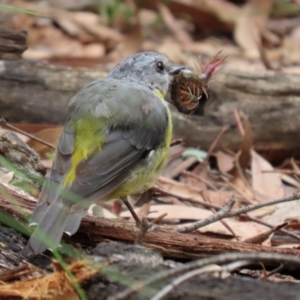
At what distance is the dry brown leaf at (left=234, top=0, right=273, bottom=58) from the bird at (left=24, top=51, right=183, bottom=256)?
15.1ft

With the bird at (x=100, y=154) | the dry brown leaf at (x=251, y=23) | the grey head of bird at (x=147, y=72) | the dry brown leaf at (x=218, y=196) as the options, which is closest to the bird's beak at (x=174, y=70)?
the grey head of bird at (x=147, y=72)

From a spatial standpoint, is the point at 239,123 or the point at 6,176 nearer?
the point at 6,176

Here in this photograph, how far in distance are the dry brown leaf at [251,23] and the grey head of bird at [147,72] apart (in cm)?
397

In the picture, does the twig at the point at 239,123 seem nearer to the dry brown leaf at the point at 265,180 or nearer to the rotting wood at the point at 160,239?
the dry brown leaf at the point at 265,180

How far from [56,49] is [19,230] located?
18.5 ft

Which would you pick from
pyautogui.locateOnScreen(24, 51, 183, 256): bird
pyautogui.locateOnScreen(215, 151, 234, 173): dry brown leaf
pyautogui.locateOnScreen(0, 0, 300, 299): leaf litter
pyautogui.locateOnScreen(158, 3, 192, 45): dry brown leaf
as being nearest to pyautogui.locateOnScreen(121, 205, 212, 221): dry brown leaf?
pyautogui.locateOnScreen(0, 0, 300, 299): leaf litter

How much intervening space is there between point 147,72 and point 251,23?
4.67 m

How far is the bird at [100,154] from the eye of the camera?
10.8 ft

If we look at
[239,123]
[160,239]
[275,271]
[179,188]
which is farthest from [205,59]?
[275,271]

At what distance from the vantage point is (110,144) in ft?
12.6

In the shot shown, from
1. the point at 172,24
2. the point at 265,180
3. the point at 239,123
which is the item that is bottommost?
the point at 265,180

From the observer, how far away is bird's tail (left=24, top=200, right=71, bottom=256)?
10.0 feet

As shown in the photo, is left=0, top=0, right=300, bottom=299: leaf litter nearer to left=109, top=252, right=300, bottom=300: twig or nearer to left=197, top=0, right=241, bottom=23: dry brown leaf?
left=197, top=0, right=241, bottom=23: dry brown leaf

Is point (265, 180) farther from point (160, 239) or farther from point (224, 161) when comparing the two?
point (160, 239)
